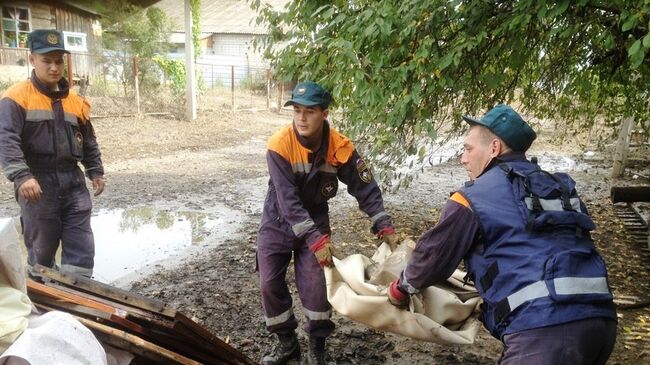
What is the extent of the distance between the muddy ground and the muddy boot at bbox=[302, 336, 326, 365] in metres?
0.22

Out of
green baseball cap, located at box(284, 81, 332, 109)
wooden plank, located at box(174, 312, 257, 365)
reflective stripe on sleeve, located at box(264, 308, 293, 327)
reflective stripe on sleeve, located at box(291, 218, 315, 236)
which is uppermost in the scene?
green baseball cap, located at box(284, 81, 332, 109)

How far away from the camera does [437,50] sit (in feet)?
12.1

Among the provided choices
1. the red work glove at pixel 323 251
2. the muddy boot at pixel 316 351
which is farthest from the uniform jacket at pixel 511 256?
the muddy boot at pixel 316 351

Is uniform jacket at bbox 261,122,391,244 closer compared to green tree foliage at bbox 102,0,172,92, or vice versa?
uniform jacket at bbox 261,122,391,244

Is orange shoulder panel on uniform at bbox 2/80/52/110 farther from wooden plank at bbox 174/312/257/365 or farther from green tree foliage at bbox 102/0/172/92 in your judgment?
green tree foliage at bbox 102/0/172/92

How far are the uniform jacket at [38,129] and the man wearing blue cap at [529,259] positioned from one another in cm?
287

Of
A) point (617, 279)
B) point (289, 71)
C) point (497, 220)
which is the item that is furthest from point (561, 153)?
point (497, 220)

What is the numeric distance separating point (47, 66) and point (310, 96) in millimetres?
2009

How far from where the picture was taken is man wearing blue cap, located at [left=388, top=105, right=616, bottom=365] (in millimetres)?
2074

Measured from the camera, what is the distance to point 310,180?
3430 millimetres

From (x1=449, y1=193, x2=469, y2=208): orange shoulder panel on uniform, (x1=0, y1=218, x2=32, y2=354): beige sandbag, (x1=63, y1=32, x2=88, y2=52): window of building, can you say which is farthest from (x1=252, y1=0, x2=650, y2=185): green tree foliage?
(x1=63, y1=32, x2=88, y2=52): window of building

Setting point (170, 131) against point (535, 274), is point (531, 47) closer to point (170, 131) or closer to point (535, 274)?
point (535, 274)

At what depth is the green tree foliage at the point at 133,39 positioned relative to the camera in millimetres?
15289

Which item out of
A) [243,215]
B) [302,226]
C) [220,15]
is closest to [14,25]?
[243,215]
